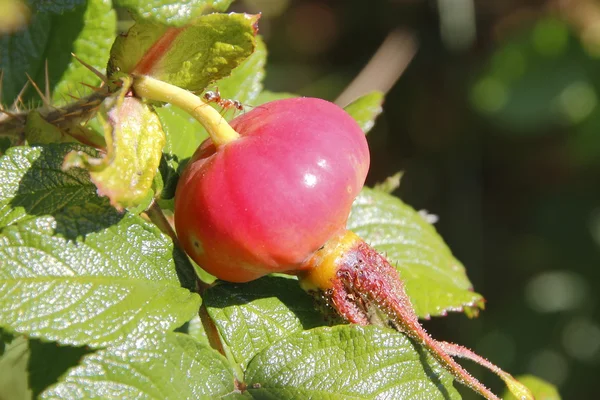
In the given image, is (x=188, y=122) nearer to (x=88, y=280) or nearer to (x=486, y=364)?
(x=88, y=280)

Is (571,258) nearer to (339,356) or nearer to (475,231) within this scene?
(475,231)

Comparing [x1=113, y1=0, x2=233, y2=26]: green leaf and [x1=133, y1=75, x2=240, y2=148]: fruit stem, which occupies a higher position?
[x1=113, y1=0, x2=233, y2=26]: green leaf

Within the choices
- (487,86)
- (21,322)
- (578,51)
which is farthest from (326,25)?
(21,322)

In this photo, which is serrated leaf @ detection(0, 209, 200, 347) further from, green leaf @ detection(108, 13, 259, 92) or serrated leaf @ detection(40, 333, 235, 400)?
green leaf @ detection(108, 13, 259, 92)

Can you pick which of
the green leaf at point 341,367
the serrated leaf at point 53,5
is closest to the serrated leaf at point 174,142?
the serrated leaf at point 53,5

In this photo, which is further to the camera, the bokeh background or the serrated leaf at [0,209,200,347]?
the bokeh background

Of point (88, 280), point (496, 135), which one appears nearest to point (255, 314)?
point (88, 280)

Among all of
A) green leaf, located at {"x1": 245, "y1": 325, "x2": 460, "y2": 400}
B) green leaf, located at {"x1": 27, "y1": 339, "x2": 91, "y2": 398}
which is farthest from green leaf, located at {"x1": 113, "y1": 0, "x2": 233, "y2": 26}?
green leaf, located at {"x1": 27, "y1": 339, "x2": 91, "y2": 398}
